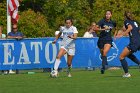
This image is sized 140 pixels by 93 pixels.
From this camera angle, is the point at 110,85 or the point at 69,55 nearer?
the point at 110,85

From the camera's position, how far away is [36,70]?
80.2 feet

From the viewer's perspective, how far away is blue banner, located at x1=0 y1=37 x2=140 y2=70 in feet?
75.6

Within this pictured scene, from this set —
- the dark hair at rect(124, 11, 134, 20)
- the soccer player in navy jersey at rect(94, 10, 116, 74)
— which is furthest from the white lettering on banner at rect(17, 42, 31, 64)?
the dark hair at rect(124, 11, 134, 20)

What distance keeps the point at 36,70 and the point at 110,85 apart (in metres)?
10.2

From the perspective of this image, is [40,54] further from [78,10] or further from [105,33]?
[78,10]

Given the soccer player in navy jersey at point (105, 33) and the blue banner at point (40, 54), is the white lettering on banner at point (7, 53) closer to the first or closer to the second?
the blue banner at point (40, 54)

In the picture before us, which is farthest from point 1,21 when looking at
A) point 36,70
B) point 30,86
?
point 30,86

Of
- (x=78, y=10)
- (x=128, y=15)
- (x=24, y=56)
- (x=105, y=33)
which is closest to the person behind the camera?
(x=128, y=15)

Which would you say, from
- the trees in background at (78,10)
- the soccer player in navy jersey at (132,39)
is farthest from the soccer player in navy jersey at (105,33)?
the trees in background at (78,10)

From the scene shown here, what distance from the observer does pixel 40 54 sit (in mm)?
23391

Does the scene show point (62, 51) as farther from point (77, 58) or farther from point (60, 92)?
point (60, 92)

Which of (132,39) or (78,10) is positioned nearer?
(132,39)

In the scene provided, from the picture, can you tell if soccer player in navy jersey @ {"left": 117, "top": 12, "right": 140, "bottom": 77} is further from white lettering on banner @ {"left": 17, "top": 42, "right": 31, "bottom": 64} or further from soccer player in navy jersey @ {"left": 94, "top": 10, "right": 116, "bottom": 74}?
white lettering on banner @ {"left": 17, "top": 42, "right": 31, "bottom": 64}

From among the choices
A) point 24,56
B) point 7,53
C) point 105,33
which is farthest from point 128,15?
point 7,53
